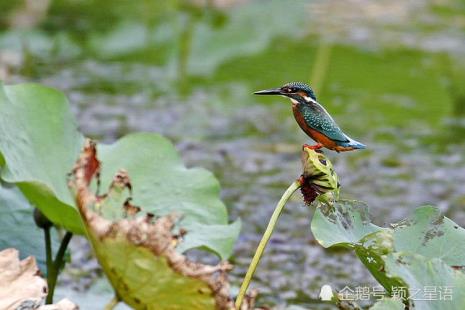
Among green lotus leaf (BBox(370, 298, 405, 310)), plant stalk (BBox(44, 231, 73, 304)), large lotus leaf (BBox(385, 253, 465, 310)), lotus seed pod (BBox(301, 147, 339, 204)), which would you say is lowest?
plant stalk (BBox(44, 231, 73, 304))

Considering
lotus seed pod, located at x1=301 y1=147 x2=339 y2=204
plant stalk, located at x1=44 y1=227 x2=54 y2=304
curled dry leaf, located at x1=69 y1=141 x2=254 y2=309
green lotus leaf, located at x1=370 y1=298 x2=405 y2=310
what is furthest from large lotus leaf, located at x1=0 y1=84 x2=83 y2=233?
green lotus leaf, located at x1=370 y1=298 x2=405 y2=310

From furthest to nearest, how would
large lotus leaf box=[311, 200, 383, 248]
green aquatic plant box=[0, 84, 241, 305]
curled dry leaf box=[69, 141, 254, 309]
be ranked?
green aquatic plant box=[0, 84, 241, 305] → large lotus leaf box=[311, 200, 383, 248] → curled dry leaf box=[69, 141, 254, 309]

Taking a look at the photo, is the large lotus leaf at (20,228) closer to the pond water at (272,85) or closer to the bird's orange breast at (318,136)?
the pond water at (272,85)

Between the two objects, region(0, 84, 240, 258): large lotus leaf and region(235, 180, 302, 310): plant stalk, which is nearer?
region(235, 180, 302, 310): plant stalk

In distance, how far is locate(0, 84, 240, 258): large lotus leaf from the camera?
218 centimetres

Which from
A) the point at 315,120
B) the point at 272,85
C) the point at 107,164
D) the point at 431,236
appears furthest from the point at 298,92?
the point at 272,85

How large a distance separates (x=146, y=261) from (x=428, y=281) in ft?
1.47

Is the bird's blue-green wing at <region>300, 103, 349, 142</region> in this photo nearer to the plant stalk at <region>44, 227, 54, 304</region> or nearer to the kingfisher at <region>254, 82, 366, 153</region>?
the kingfisher at <region>254, 82, 366, 153</region>

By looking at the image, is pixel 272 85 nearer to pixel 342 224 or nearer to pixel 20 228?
pixel 20 228

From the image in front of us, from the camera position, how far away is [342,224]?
175 centimetres

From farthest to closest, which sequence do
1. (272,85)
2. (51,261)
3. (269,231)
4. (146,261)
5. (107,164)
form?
(272,85)
(107,164)
(51,261)
(269,231)
(146,261)

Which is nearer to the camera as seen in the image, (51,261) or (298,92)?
(298,92)

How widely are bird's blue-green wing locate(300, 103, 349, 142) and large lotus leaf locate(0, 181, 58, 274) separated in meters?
0.89

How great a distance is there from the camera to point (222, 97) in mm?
4969
